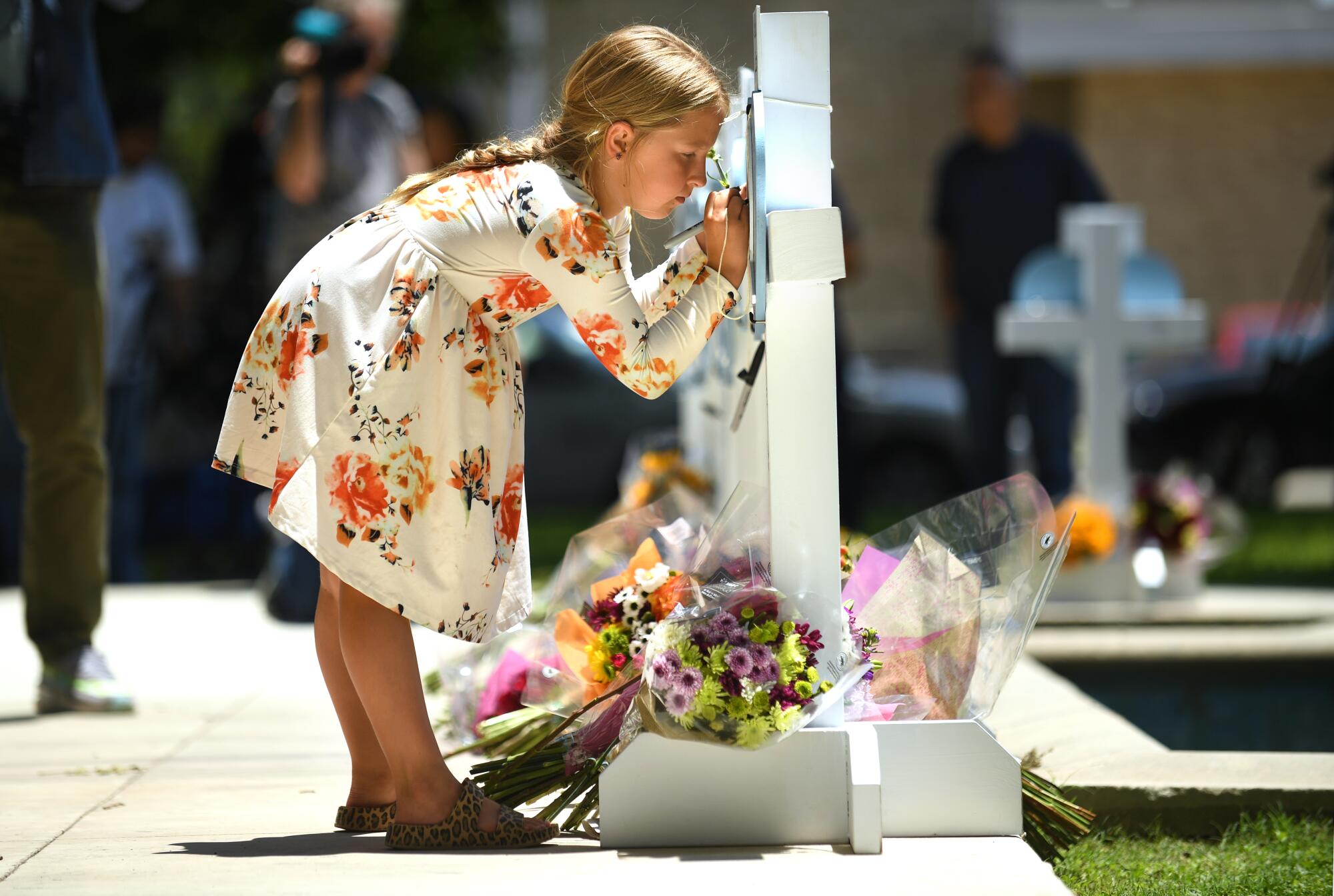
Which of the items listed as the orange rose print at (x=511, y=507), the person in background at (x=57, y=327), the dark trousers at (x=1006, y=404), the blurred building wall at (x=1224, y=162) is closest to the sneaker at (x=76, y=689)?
the person in background at (x=57, y=327)

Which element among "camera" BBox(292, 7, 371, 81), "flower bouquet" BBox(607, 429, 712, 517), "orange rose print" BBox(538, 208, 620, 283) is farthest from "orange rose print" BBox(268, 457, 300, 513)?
"camera" BBox(292, 7, 371, 81)

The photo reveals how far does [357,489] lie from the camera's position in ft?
7.71

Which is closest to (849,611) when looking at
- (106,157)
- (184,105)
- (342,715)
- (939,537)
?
(939,537)

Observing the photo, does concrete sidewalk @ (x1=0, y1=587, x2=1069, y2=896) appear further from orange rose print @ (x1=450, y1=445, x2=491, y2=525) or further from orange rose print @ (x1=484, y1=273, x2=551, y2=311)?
orange rose print @ (x1=484, y1=273, x2=551, y2=311)

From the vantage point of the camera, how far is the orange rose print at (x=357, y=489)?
7.70 ft

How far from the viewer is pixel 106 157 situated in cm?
360

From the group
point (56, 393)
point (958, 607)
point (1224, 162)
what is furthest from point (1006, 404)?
point (1224, 162)

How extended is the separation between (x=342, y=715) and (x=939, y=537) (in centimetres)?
100

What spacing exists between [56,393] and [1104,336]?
345 cm

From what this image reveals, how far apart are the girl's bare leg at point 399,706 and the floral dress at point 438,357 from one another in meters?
0.07

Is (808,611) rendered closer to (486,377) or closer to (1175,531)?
(486,377)

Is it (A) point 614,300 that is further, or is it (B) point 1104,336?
(B) point 1104,336

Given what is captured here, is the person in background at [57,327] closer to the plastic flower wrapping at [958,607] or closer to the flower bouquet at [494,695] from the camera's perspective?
the flower bouquet at [494,695]

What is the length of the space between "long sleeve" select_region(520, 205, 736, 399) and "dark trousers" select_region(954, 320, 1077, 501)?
4108mm
